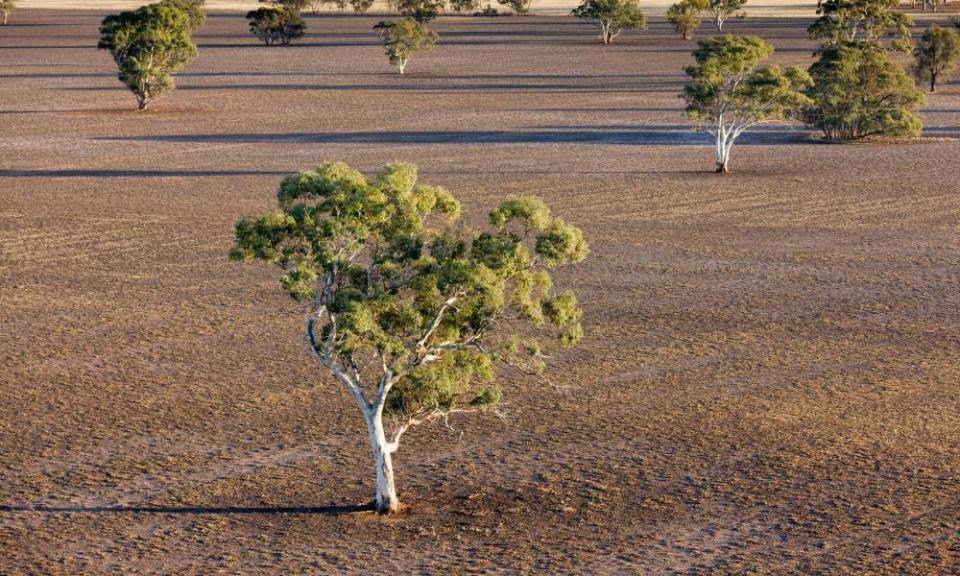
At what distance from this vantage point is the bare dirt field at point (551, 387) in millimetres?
22500

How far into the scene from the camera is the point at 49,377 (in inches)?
1252

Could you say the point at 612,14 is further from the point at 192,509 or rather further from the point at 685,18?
the point at 192,509

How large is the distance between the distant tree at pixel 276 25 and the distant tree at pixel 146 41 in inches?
2415

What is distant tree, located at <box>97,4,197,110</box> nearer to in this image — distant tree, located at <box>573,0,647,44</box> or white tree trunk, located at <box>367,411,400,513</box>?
white tree trunk, located at <box>367,411,400,513</box>

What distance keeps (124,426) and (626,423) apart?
32.8ft

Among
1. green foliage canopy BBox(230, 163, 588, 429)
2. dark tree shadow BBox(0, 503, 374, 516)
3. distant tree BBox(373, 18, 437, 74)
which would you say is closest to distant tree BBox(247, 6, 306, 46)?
distant tree BBox(373, 18, 437, 74)

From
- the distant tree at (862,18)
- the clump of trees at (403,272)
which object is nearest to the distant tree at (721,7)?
the distant tree at (862,18)

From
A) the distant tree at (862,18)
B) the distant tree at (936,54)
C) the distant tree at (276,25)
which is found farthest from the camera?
the distant tree at (276,25)

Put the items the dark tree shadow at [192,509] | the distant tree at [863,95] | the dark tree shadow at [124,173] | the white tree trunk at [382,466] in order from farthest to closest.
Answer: the distant tree at [863,95] → the dark tree shadow at [124,173] → the dark tree shadow at [192,509] → the white tree trunk at [382,466]

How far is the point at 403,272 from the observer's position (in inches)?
877

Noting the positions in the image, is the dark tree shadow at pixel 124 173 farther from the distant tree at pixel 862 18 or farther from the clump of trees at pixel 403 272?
the distant tree at pixel 862 18

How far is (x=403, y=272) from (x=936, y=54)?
81224 millimetres

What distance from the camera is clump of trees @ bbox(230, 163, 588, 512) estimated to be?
21219 millimetres

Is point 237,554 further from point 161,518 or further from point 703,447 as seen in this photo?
point 703,447
